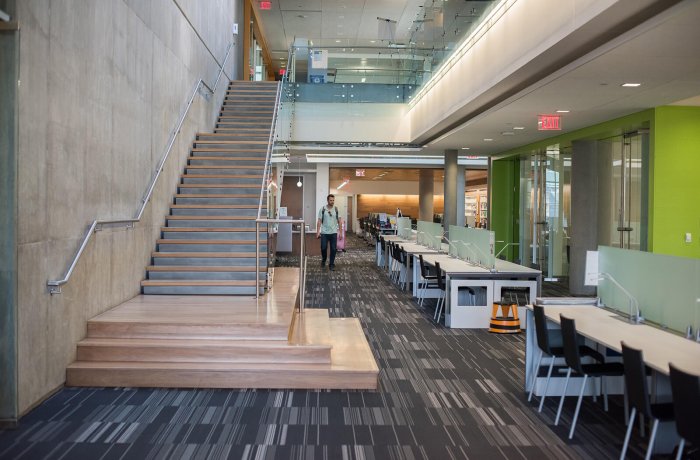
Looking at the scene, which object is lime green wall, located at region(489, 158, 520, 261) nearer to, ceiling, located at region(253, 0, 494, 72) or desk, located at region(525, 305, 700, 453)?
ceiling, located at region(253, 0, 494, 72)

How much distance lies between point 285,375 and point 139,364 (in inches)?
48.8

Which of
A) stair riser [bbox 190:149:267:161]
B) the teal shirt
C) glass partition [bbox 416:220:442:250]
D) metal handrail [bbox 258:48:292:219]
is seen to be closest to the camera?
metal handrail [bbox 258:48:292:219]

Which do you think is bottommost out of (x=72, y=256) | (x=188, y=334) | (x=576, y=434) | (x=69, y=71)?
(x=576, y=434)

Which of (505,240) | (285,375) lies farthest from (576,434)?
(505,240)

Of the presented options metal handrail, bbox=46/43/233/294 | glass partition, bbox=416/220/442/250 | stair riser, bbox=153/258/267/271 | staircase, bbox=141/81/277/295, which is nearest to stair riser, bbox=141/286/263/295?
staircase, bbox=141/81/277/295

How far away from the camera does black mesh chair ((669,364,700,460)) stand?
288 cm

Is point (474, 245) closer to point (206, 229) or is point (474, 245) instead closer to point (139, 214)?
point (206, 229)

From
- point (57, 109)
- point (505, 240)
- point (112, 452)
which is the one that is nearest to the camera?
point (112, 452)

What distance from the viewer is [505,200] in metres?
16.1

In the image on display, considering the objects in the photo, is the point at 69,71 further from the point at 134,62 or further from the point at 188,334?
the point at 188,334

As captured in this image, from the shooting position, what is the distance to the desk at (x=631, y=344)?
3.66 m

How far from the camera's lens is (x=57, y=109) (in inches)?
196

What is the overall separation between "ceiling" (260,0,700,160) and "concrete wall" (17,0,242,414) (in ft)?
14.7

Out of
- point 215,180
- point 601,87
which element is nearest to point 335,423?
point 601,87
